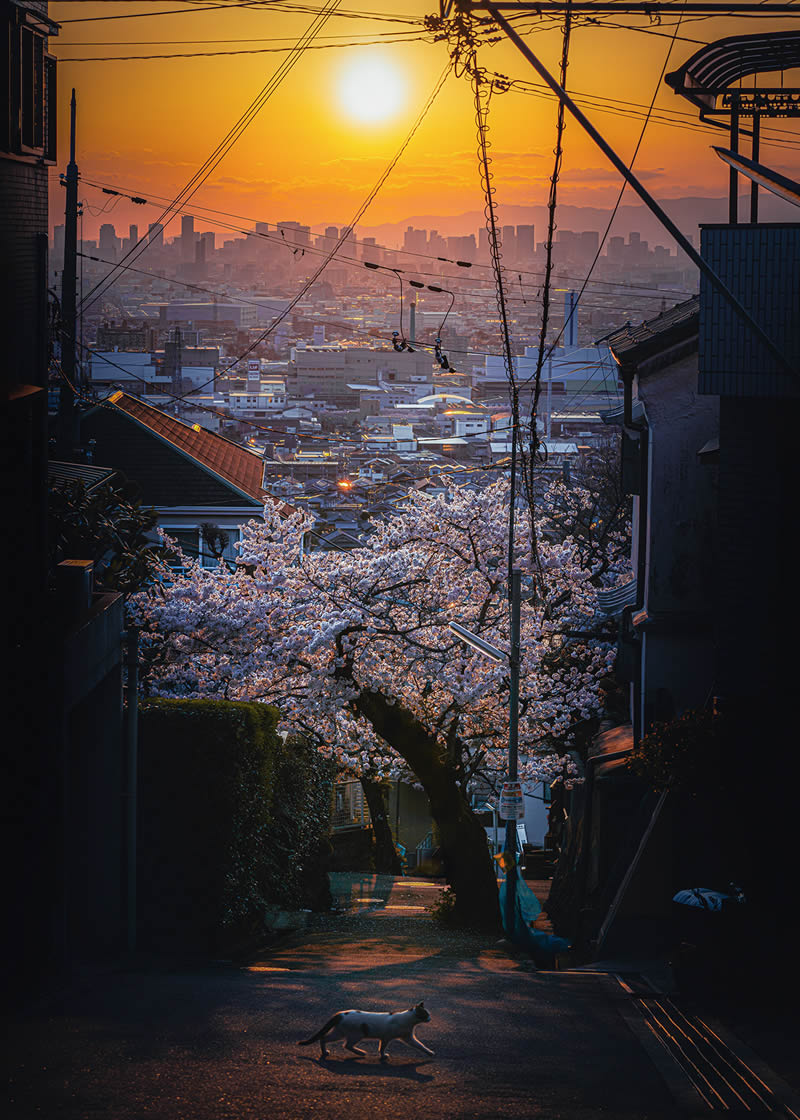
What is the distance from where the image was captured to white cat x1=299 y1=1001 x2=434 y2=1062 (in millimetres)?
8867

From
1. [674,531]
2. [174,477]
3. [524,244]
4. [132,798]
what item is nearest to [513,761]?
[674,531]

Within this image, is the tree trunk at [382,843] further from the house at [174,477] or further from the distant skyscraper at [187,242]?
the distant skyscraper at [187,242]

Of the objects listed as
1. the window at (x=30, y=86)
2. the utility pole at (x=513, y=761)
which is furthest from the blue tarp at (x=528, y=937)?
the window at (x=30, y=86)

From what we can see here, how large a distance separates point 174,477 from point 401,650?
53.9 feet

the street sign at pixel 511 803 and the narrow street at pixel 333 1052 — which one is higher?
the street sign at pixel 511 803

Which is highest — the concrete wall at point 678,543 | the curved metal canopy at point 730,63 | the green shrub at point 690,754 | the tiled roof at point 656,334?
the curved metal canopy at point 730,63

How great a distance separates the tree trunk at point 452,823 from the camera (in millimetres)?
19406

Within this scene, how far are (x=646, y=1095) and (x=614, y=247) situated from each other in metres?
149

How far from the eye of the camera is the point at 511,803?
1739cm

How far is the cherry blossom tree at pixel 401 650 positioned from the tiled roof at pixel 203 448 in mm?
10046

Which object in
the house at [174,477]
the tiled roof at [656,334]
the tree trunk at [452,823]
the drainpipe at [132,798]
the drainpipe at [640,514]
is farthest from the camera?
the house at [174,477]

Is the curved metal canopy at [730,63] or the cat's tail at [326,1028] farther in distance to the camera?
the curved metal canopy at [730,63]

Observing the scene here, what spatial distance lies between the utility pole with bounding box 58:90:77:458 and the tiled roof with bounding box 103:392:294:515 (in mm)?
9587

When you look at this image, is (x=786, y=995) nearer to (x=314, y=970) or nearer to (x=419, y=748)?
(x=314, y=970)
